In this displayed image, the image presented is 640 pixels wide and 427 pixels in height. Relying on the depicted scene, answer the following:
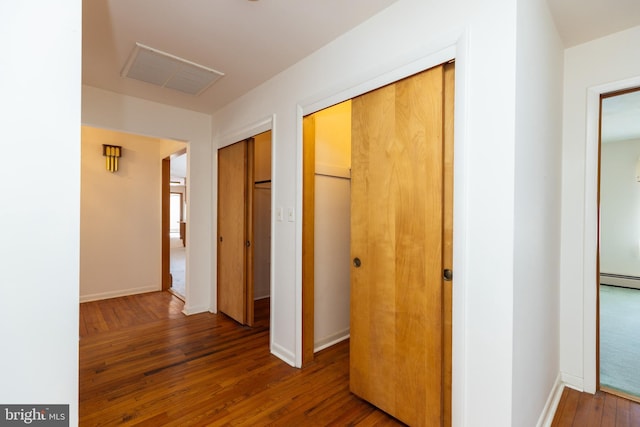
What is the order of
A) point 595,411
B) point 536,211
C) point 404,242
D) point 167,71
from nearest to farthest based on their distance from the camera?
point 536,211 → point 404,242 → point 595,411 → point 167,71

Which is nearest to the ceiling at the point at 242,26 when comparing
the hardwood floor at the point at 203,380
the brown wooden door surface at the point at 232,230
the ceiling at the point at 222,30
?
the ceiling at the point at 222,30

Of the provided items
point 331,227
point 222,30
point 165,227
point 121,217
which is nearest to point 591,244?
point 331,227

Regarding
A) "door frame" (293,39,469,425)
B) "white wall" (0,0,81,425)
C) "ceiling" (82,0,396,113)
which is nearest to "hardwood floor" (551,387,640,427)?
"door frame" (293,39,469,425)

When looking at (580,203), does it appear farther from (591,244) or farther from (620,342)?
(620,342)

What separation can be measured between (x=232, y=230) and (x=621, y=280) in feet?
20.4

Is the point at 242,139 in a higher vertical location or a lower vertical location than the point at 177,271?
higher

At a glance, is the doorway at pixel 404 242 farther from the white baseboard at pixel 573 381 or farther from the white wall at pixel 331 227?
the white baseboard at pixel 573 381

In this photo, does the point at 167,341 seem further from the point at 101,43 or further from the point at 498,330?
the point at 498,330

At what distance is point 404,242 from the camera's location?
5.49 ft

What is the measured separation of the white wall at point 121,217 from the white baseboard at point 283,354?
9.65ft

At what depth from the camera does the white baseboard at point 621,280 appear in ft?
15.2

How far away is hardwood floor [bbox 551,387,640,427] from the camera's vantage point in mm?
1733

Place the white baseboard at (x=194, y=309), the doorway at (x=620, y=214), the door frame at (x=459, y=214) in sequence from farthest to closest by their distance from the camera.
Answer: the doorway at (x=620, y=214), the white baseboard at (x=194, y=309), the door frame at (x=459, y=214)

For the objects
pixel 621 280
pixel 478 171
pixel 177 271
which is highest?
pixel 478 171
